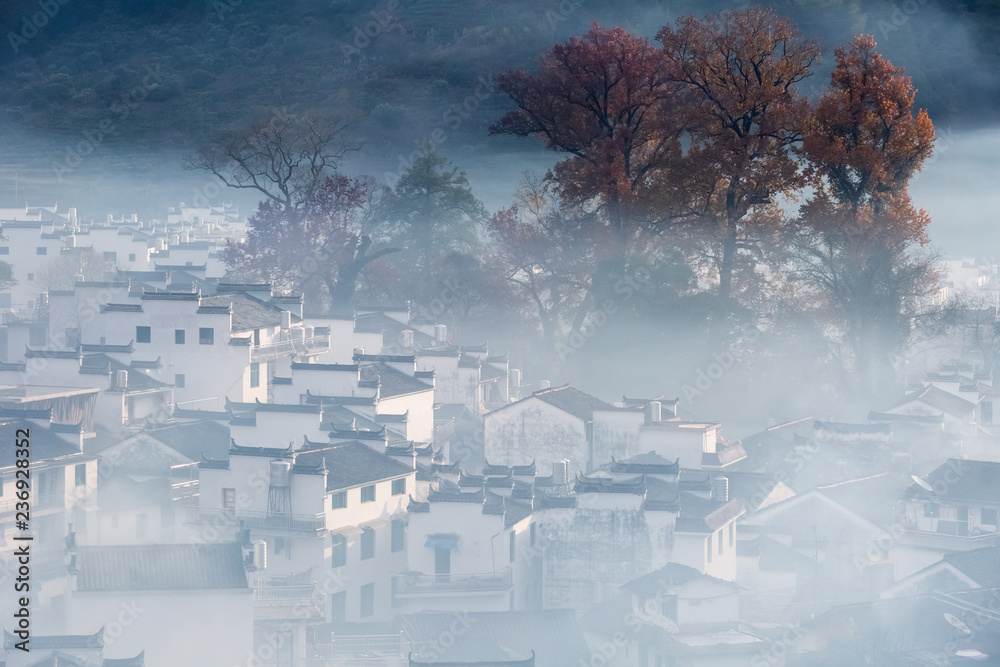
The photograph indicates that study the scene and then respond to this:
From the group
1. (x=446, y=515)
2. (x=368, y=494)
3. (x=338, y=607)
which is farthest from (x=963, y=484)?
(x=338, y=607)

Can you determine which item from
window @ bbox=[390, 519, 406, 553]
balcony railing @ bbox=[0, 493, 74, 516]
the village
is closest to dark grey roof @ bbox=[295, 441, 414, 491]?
the village

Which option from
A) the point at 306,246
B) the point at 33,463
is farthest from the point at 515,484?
the point at 306,246

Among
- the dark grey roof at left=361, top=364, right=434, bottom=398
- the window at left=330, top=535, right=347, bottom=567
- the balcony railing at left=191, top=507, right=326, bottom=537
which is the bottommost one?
the window at left=330, top=535, right=347, bottom=567

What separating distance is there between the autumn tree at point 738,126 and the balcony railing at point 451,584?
18.5 ft

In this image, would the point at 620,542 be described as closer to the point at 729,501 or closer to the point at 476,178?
the point at 729,501

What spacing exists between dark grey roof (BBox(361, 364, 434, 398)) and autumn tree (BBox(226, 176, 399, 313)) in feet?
19.3

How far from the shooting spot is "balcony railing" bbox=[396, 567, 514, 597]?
14422 millimetres

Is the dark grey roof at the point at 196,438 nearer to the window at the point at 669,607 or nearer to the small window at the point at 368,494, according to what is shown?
the small window at the point at 368,494

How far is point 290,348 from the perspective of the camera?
2152 cm

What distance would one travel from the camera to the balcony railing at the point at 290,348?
21250 millimetres

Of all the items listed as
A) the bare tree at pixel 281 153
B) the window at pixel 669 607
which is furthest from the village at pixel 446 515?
the bare tree at pixel 281 153

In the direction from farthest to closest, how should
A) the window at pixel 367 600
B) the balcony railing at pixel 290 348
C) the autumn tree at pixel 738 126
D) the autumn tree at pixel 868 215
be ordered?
the balcony railing at pixel 290 348, the autumn tree at pixel 738 126, the autumn tree at pixel 868 215, the window at pixel 367 600

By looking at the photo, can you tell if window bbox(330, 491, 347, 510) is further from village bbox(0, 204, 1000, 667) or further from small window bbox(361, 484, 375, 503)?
small window bbox(361, 484, 375, 503)

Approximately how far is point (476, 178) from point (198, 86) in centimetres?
1537
